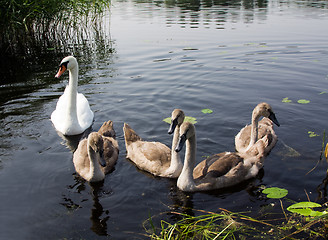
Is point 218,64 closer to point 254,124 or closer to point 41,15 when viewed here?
point 254,124

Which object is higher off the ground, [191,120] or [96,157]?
[96,157]

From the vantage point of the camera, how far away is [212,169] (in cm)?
677

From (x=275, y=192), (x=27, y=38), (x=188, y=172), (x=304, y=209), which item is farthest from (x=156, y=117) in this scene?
(x=27, y=38)

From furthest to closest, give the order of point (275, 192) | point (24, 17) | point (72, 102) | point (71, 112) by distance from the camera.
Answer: point (24, 17) < point (72, 102) < point (71, 112) < point (275, 192)

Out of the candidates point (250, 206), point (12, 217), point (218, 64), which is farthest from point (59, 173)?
point (218, 64)

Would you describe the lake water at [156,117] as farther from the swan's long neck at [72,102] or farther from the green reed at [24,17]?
the green reed at [24,17]

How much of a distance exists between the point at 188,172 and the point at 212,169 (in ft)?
1.82

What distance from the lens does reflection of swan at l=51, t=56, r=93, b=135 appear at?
916 cm

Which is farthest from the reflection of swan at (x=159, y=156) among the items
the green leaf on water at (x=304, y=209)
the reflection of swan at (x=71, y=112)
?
the green leaf on water at (x=304, y=209)

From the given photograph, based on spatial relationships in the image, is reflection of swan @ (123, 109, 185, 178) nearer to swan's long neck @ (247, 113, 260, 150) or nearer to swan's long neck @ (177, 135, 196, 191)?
swan's long neck @ (177, 135, 196, 191)

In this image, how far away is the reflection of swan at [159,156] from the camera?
6965mm

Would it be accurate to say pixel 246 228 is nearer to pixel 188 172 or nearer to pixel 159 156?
pixel 188 172

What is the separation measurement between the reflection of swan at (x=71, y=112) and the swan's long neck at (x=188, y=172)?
3.79 metres

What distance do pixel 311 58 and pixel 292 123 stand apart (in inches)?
310
